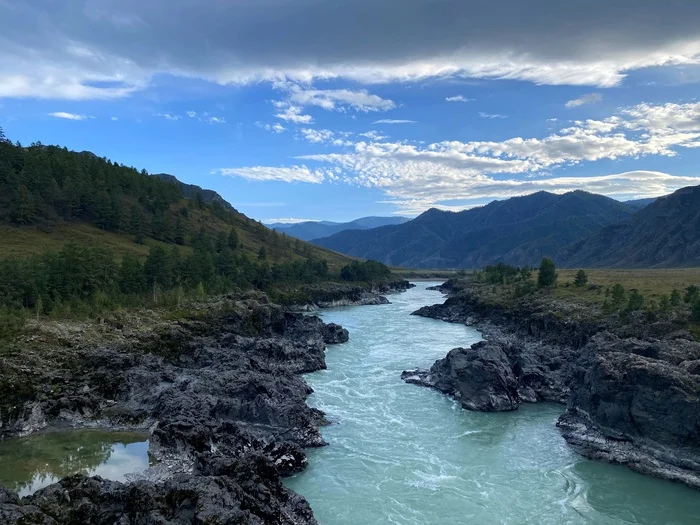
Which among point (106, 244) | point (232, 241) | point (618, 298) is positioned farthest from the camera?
point (232, 241)

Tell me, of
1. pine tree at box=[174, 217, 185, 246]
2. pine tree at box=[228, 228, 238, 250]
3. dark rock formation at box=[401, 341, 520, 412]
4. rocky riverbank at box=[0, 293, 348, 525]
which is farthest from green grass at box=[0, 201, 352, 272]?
dark rock formation at box=[401, 341, 520, 412]

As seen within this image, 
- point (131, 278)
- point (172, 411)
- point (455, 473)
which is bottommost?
point (455, 473)

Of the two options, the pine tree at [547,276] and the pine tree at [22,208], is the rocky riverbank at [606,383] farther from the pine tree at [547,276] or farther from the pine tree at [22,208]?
the pine tree at [22,208]

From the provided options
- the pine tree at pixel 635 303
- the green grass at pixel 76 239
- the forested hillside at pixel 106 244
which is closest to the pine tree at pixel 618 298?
the pine tree at pixel 635 303

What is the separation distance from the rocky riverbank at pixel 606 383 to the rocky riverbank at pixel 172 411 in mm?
16558

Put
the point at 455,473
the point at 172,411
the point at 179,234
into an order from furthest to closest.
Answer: the point at 179,234 → the point at 172,411 → the point at 455,473

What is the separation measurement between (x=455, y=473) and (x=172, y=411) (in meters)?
20.1

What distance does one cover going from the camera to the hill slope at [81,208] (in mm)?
97625

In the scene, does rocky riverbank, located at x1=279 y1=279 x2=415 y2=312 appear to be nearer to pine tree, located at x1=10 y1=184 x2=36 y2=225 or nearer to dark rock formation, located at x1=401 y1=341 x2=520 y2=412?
pine tree, located at x1=10 y1=184 x2=36 y2=225

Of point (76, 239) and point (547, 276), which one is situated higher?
point (76, 239)

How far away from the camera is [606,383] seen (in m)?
36.6

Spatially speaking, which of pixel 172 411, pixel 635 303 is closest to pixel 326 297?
pixel 635 303

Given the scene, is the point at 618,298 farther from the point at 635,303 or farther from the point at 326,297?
the point at 326,297

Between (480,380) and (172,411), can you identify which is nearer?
(172,411)
